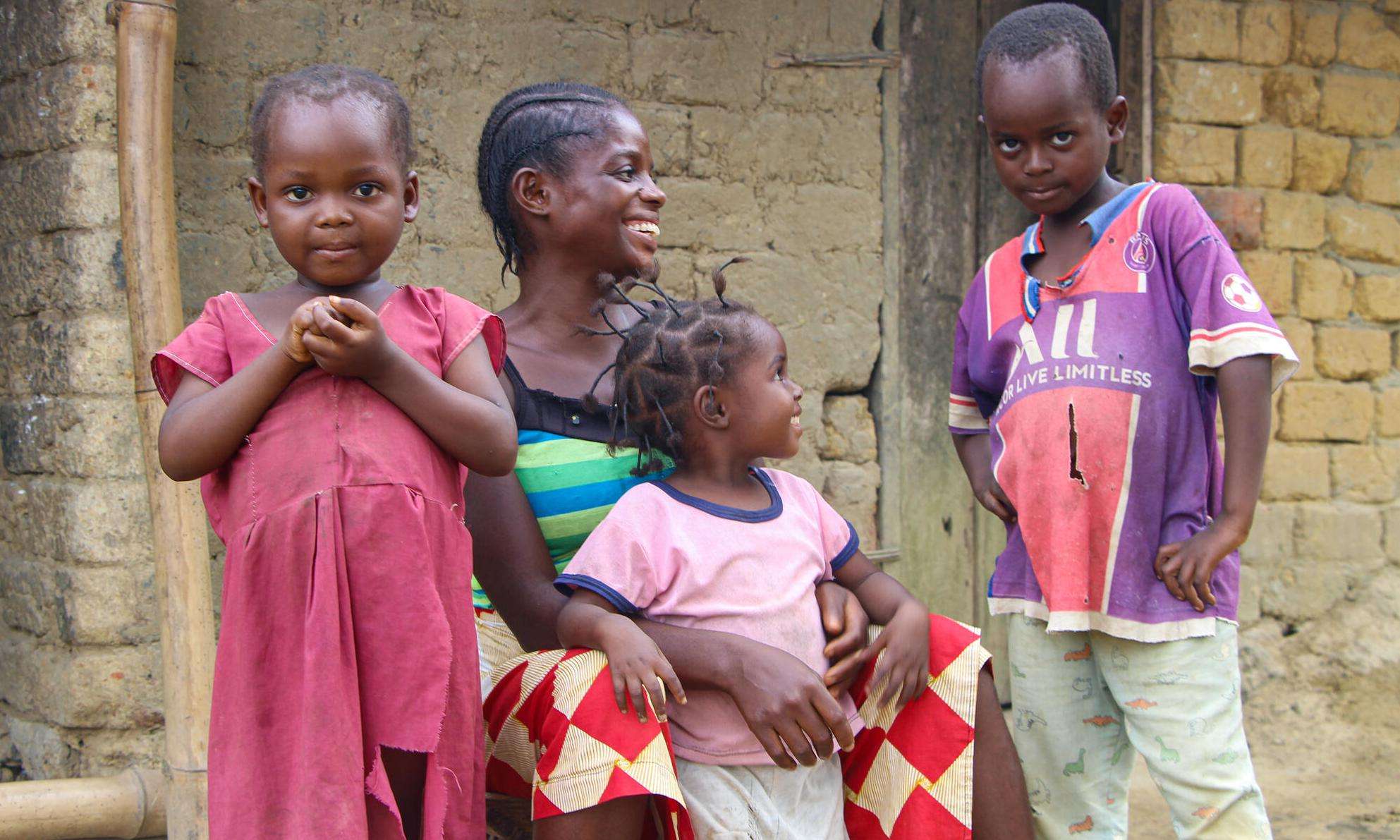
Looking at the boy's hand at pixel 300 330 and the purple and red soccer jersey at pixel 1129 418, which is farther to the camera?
the purple and red soccer jersey at pixel 1129 418

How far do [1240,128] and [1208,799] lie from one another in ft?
8.75

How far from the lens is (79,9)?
289 cm

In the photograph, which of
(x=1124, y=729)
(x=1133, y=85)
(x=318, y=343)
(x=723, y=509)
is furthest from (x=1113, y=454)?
(x=1133, y=85)

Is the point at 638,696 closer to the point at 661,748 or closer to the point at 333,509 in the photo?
the point at 661,748

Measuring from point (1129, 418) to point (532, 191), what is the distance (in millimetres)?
1168

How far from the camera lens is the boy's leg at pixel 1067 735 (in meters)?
2.39

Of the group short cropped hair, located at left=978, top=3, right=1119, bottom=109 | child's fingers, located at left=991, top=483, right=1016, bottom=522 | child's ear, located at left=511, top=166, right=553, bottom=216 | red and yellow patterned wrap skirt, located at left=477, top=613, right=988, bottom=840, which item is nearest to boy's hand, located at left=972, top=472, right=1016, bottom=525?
child's fingers, located at left=991, top=483, right=1016, bottom=522

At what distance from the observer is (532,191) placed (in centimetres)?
245

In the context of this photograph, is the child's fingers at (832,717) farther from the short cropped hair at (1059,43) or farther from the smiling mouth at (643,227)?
the short cropped hair at (1059,43)

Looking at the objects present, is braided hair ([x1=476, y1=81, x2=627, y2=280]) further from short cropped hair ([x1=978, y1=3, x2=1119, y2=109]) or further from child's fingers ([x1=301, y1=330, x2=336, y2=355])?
child's fingers ([x1=301, y1=330, x2=336, y2=355])

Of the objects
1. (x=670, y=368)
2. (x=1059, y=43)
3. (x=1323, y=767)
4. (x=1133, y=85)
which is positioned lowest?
(x=1323, y=767)

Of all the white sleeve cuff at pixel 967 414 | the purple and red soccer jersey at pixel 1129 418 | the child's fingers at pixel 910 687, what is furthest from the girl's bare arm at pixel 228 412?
the white sleeve cuff at pixel 967 414

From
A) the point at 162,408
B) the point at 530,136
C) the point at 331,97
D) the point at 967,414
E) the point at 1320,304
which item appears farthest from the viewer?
the point at 1320,304

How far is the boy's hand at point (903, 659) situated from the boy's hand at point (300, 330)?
98cm
